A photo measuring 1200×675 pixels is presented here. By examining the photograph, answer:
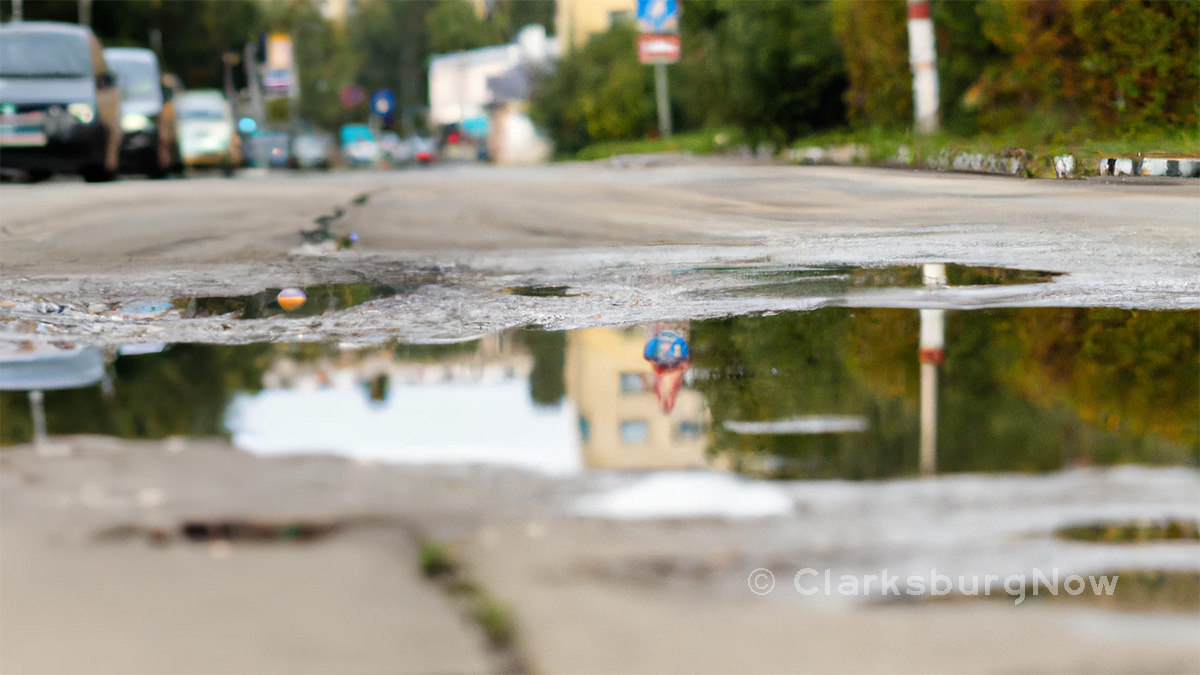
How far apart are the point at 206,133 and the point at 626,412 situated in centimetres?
3732

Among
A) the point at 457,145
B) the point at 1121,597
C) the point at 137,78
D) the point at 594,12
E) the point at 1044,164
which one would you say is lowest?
the point at 457,145

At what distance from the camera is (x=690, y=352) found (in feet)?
17.0

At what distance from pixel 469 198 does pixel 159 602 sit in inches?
418

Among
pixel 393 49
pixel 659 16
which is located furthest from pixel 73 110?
pixel 393 49

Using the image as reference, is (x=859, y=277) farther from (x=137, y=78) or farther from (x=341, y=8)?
(x=341, y=8)

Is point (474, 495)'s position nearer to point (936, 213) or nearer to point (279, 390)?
point (279, 390)

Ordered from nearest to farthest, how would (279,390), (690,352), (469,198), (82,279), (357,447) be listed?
(357,447) → (279,390) → (690,352) → (82,279) → (469,198)

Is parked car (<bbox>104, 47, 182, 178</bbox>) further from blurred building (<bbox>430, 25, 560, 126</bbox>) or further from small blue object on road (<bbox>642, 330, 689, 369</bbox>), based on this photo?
blurred building (<bbox>430, 25, 560, 126</bbox>)

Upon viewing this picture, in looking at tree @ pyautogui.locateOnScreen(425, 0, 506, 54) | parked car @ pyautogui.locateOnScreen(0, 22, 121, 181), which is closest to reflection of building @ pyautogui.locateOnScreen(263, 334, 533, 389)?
parked car @ pyautogui.locateOnScreen(0, 22, 121, 181)

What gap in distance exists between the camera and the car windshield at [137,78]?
26.1 meters

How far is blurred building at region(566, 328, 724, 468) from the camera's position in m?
3.64

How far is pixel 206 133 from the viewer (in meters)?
40.0

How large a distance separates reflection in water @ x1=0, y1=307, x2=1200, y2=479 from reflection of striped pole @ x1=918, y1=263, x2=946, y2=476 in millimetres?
18

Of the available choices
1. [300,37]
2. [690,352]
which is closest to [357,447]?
[690,352]
